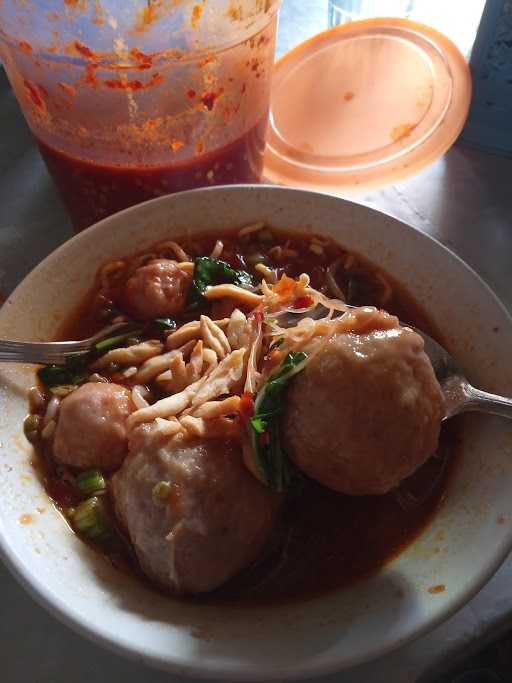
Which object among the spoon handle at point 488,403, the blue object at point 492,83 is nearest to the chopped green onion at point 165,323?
the spoon handle at point 488,403

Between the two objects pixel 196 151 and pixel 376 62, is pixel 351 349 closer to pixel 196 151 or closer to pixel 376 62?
pixel 196 151

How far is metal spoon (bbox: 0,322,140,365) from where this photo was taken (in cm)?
155

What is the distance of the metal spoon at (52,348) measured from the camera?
61.1 inches

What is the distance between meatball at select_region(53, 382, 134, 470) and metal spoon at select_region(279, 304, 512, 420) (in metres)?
0.49

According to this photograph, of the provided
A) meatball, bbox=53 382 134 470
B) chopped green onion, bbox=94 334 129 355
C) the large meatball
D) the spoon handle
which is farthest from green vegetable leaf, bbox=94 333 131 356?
the spoon handle

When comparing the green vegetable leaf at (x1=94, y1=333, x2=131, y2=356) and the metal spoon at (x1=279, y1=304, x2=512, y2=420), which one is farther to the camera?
the green vegetable leaf at (x1=94, y1=333, x2=131, y2=356)

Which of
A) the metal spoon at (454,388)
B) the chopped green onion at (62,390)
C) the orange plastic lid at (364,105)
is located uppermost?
the orange plastic lid at (364,105)

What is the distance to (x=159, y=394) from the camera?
64.4 inches

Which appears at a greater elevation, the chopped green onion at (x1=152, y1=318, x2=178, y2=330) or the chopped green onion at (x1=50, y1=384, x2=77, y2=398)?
the chopped green onion at (x1=152, y1=318, x2=178, y2=330)

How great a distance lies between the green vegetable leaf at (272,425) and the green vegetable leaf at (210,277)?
54 centimetres

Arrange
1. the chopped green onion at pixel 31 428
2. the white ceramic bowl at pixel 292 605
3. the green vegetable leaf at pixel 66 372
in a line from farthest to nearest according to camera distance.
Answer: the green vegetable leaf at pixel 66 372 → the chopped green onion at pixel 31 428 → the white ceramic bowl at pixel 292 605

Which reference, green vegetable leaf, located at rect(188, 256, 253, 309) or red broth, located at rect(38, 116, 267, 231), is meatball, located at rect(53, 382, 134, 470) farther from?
red broth, located at rect(38, 116, 267, 231)

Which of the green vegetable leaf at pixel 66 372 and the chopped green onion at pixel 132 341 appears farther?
the chopped green onion at pixel 132 341

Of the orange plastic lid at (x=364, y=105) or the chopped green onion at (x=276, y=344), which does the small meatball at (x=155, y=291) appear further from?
the orange plastic lid at (x=364, y=105)
